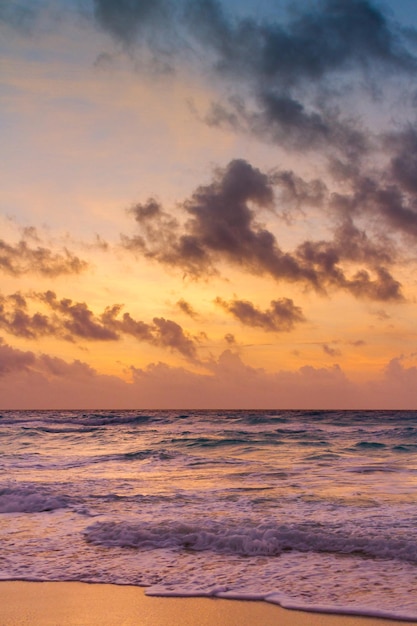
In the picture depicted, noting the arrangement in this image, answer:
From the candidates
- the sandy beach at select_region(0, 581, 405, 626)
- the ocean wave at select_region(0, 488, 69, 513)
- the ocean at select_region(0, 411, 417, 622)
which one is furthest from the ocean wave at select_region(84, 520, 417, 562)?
the ocean wave at select_region(0, 488, 69, 513)

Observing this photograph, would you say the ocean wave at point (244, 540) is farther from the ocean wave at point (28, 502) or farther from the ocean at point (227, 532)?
the ocean wave at point (28, 502)

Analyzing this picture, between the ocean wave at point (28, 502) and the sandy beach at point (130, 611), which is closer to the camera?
the sandy beach at point (130, 611)

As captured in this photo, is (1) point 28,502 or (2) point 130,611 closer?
(2) point 130,611

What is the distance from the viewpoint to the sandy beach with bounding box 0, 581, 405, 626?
6.39 meters

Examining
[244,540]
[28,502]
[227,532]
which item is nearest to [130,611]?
[244,540]

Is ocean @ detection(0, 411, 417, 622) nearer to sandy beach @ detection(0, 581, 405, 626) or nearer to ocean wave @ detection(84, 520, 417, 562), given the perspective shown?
ocean wave @ detection(84, 520, 417, 562)

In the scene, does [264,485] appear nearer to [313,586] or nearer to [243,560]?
[243,560]

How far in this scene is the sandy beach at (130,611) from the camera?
6.39 m

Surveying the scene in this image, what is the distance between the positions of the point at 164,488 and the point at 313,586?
9.11m

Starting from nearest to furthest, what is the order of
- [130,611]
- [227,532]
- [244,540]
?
1. [130,611]
2. [244,540]
3. [227,532]

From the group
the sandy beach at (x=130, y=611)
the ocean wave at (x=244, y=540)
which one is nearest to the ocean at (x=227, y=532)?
the ocean wave at (x=244, y=540)

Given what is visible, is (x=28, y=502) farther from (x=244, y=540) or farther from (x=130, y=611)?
(x=130, y=611)

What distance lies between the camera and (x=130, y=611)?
675 centimetres

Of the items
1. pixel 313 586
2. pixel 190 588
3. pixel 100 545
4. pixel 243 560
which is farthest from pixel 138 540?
pixel 313 586
